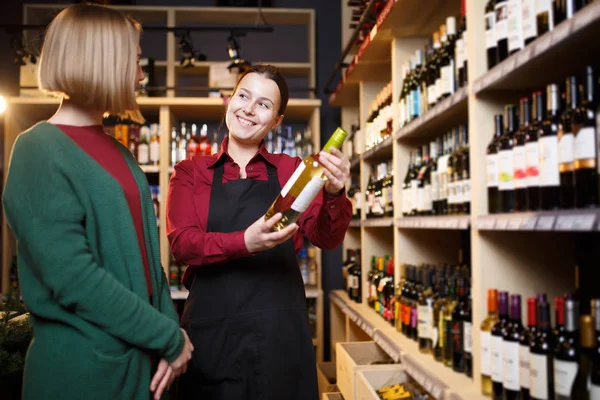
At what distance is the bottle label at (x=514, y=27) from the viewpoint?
59.8 inches

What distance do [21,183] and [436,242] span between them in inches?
86.6

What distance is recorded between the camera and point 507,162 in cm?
157

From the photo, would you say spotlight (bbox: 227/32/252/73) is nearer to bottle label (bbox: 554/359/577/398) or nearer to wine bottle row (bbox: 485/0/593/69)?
wine bottle row (bbox: 485/0/593/69)

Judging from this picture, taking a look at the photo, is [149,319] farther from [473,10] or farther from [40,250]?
[473,10]

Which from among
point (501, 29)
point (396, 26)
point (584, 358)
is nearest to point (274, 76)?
point (501, 29)

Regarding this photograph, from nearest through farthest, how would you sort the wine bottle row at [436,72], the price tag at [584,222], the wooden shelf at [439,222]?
the price tag at [584,222], the wooden shelf at [439,222], the wine bottle row at [436,72]

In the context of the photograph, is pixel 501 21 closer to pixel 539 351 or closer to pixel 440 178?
pixel 440 178

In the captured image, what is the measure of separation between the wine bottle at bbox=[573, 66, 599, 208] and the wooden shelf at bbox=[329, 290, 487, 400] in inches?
27.9

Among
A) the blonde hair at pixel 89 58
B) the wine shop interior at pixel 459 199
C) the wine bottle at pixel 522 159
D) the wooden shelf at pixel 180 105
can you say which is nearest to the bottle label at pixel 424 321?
the wine shop interior at pixel 459 199

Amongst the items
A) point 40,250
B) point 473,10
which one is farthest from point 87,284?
point 473,10

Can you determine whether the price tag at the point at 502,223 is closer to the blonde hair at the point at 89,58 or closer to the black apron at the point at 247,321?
the black apron at the point at 247,321

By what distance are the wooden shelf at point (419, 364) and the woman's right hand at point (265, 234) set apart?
72cm

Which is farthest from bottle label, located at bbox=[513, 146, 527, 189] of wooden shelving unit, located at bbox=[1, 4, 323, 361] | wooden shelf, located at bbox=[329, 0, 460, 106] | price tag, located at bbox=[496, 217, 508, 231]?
wooden shelving unit, located at bbox=[1, 4, 323, 361]

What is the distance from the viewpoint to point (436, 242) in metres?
2.88
